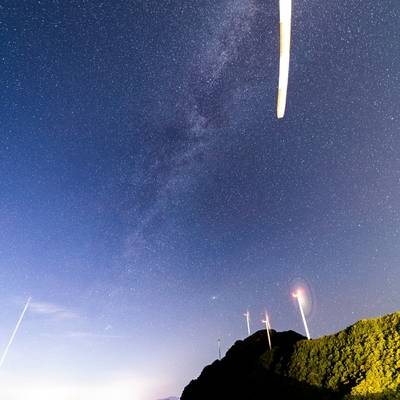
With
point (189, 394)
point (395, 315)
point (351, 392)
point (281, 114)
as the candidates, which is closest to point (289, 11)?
point (281, 114)

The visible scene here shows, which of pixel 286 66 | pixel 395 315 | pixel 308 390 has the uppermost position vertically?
pixel 395 315

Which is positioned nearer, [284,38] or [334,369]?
[284,38]

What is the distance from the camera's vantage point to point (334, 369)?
46.2 ft

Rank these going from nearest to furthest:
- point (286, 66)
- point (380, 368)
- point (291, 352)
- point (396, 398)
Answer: point (286, 66), point (396, 398), point (380, 368), point (291, 352)

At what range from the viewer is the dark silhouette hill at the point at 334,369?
11.7 meters

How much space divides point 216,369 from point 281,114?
30829mm

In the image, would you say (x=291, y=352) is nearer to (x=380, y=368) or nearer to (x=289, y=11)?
(x=380, y=368)

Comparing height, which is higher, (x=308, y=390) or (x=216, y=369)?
(x=216, y=369)

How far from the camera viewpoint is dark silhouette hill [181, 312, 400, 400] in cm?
1166

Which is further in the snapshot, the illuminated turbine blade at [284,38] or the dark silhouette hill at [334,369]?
the dark silhouette hill at [334,369]

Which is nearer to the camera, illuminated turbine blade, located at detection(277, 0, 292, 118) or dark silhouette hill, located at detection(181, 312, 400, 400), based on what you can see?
illuminated turbine blade, located at detection(277, 0, 292, 118)

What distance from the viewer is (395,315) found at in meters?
12.3

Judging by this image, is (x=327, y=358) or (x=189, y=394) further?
(x=189, y=394)

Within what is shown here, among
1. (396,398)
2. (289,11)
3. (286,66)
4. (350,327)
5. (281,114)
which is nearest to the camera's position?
(289,11)
